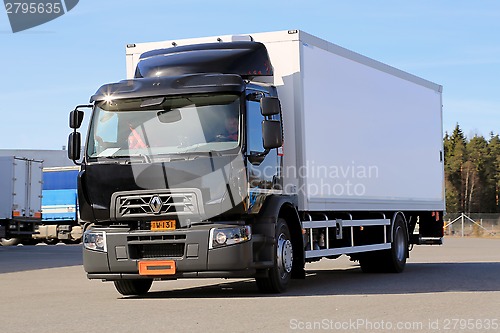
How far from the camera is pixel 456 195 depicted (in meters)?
128

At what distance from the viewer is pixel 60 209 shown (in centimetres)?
4416

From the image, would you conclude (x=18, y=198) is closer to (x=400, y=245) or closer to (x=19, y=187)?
(x=19, y=187)

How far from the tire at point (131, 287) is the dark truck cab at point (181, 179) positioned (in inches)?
34.5

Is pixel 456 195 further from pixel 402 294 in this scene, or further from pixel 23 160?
pixel 402 294

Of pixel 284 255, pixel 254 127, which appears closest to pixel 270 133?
pixel 254 127

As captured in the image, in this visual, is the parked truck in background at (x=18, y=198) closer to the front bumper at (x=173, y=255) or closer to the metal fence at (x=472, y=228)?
the front bumper at (x=173, y=255)

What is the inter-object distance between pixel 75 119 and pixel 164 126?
4.39 ft

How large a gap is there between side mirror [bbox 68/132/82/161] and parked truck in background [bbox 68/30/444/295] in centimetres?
2

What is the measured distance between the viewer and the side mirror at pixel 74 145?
555 inches

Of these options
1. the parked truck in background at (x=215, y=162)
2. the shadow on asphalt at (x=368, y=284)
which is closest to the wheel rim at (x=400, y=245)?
Answer: the shadow on asphalt at (x=368, y=284)

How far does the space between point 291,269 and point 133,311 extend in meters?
3.55

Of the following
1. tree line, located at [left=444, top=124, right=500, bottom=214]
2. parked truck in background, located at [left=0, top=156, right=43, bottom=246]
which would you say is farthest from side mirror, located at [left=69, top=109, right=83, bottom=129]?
tree line, located at [left=444, top=124, right=500, bottom=214]

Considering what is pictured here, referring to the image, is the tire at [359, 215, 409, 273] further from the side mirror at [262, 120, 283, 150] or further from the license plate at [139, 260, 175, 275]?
the license plate at [139, 260, 175, 275]

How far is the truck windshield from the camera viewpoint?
13516 millimetres
